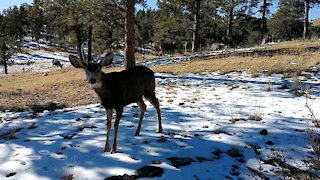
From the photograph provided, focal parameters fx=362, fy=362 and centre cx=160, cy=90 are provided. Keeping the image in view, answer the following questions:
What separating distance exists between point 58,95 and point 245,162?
42.6ft

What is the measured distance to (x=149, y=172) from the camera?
5.85 m

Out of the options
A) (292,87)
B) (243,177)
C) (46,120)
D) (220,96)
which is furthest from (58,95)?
(243,177)

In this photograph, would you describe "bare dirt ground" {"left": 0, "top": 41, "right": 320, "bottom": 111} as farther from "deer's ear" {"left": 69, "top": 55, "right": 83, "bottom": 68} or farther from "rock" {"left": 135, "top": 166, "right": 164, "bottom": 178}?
"rock" {"left": 135, "top": 166, "right": 164, "bottom": 178}

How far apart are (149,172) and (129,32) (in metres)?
11.4

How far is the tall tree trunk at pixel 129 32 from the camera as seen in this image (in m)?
16.2

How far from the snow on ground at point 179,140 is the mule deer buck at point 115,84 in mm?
619

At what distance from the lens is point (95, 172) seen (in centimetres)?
591

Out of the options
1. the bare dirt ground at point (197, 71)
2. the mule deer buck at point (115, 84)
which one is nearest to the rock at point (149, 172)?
the mule deer buck at point (115, 84)

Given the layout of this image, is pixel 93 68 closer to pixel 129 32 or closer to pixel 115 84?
pixel 115 84

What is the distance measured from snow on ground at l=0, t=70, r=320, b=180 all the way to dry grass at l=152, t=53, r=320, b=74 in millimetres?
4513

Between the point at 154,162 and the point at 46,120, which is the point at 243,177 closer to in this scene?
the point at 154,162

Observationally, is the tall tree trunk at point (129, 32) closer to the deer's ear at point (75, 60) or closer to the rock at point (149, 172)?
the deer's ear at point (75, 60)

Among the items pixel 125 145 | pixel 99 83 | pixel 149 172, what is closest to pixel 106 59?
pixel 99 83

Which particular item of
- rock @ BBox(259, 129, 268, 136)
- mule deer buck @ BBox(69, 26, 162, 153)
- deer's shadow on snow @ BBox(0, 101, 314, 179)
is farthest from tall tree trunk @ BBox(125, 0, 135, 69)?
rock @ BBox(259, 129, 268, 136)
